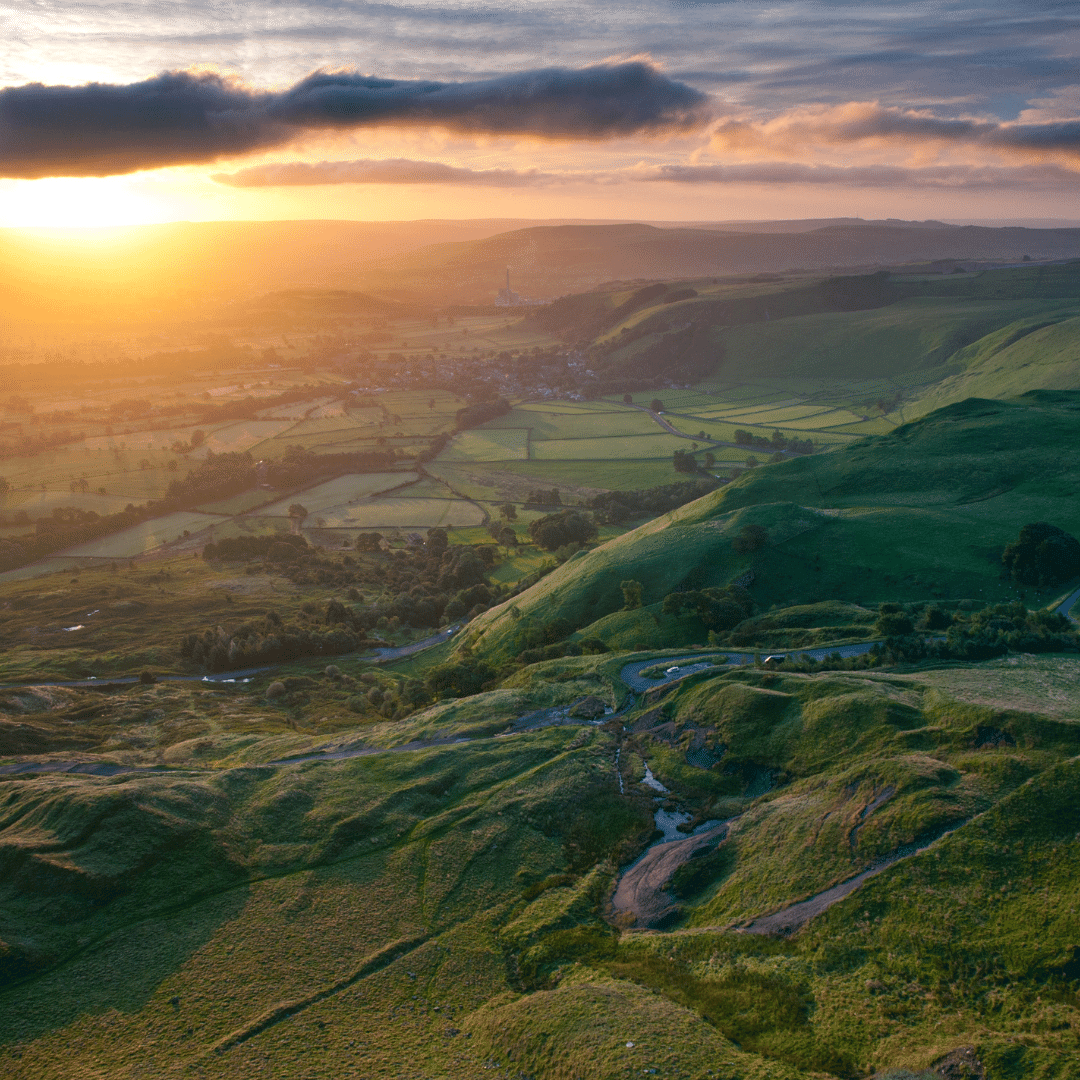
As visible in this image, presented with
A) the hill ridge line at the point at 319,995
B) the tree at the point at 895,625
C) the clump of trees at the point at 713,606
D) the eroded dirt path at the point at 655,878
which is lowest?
the hill ridge line at the point at 319,995

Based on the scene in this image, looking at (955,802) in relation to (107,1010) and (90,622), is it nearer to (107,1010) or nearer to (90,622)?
(107,1010)

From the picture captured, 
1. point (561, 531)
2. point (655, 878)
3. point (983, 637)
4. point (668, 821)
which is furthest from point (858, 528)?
point (561, 531)

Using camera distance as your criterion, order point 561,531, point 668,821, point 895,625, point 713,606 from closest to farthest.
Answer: point 668,821
point 895,625
point 713,606
point 561,531

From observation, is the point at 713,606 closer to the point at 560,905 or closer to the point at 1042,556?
the point at 1042,556

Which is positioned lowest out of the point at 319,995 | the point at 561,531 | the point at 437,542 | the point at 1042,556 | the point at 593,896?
the point at 437,542

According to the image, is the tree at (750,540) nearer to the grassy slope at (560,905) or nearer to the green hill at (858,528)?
the green hill at (858,528)

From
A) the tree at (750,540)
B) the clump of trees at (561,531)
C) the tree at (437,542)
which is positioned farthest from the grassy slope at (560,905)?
the tree at (437,542)
